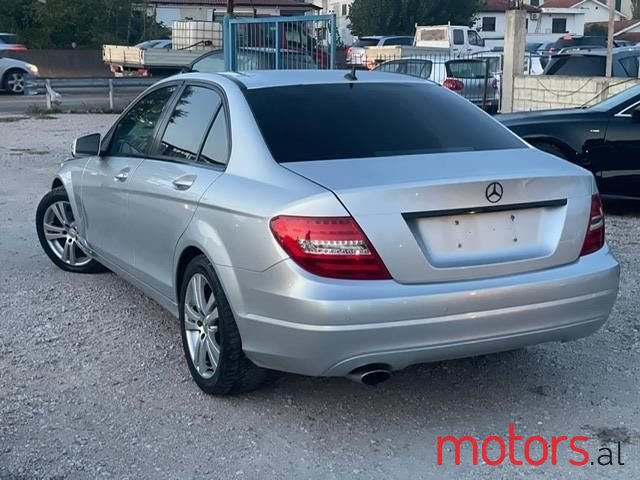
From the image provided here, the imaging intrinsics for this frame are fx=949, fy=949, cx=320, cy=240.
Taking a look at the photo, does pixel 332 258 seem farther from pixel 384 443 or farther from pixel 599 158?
pixel 599 158

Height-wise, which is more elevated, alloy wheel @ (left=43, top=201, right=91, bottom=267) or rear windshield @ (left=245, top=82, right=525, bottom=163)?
rear windshield @ (left=245, top=82, right=525, bottom=163)

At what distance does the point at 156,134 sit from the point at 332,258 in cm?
203

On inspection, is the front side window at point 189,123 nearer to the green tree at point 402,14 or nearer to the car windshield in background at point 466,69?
the car windshield in background at point 466,69

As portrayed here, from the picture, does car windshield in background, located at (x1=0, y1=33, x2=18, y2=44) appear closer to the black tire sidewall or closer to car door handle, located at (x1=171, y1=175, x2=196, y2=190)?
car door handle, located at (x1=171, y1=175, x2=196, y2=190)

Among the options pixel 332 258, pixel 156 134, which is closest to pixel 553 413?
pixel 332 258

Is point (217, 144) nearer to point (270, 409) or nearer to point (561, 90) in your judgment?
point (270, 409)

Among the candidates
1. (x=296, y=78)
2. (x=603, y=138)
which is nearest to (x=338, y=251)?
(x=296, y=78)

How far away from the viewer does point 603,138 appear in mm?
9383

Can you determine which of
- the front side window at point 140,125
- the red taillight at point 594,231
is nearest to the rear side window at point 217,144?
the front side window at point 140,125

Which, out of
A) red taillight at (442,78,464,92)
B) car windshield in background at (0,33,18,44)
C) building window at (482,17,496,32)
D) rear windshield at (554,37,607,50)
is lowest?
red taillight at (442,78,464,92)

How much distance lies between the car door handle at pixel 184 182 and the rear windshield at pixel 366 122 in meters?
0.47

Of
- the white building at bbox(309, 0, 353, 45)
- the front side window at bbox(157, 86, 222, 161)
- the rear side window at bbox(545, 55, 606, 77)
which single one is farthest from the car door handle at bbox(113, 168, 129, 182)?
the white building at bbox(309, 0, 353, 45)

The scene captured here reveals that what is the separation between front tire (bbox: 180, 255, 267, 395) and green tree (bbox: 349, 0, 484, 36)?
48025mm

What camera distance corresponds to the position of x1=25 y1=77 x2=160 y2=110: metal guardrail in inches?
912
